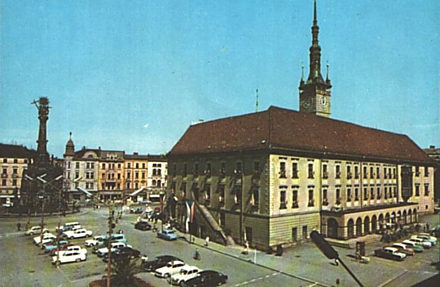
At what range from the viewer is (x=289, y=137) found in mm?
37688

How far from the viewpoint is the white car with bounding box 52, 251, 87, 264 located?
29.5 meters

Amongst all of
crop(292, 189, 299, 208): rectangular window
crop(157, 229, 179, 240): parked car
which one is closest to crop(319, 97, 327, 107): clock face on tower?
crop(292, 189, 299, 208): rectangular window

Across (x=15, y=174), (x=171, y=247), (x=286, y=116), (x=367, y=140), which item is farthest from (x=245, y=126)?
(x=15, y=174)

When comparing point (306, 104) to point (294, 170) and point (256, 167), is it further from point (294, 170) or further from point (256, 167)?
point (256, 167)

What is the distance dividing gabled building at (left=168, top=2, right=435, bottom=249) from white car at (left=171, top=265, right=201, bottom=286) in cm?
988

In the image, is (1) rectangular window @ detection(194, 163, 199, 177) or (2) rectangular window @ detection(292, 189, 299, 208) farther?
(1) rectangular window @ detection(194, 163, 199, 177)

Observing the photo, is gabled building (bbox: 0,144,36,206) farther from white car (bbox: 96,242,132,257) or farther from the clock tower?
the clock tower

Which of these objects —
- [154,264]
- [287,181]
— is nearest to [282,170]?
[287,181]

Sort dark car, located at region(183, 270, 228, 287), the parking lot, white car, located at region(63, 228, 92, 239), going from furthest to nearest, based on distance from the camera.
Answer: white car, located at region(63, 228, 92, 239), the parking lot, dark car, located at region(183, 270, 228, 287)

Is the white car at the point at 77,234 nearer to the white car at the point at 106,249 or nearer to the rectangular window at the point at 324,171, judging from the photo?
the white car at the point at 106,249

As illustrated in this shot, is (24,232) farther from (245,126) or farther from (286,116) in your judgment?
(286,116)

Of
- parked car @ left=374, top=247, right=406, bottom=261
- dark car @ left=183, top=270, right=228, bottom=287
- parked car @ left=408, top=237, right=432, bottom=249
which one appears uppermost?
parked car @ left=408, top=237, right=432, bottom=249

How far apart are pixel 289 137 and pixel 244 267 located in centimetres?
1485

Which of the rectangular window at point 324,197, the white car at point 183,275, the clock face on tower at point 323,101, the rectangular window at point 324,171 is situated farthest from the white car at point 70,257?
the clock face on tower at point 323,101
